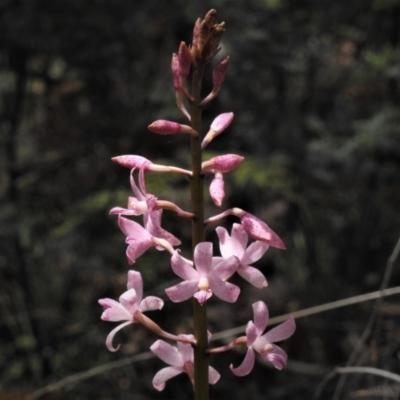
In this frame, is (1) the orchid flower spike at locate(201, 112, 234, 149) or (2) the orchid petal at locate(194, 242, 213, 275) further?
(1) the orchid flower spike at locate(201, 112, 234, 149)

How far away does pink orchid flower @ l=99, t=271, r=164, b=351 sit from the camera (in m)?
1.80

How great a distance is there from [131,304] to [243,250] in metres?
0.28

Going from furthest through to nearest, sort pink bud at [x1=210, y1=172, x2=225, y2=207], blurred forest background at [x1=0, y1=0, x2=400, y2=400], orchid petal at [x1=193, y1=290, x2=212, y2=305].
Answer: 1. blurred forest background at [x1=0, y1=0, x2=400, y2=400]
2. pink bud at [x1=210, y1=172, x2=225, y2=207]
3. orchid petal at [x1=193, y1=290, x2=212, y2=305]

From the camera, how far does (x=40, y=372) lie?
5.09 metres

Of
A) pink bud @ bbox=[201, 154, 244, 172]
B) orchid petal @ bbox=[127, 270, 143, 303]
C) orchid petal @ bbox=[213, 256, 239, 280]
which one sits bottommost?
orchid petal @ bbox=[127, 270, 143, 303]

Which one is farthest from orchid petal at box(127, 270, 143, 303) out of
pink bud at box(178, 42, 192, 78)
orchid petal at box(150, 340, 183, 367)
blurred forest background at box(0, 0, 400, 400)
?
blurred forest background at box(0, 0, 400, 400)

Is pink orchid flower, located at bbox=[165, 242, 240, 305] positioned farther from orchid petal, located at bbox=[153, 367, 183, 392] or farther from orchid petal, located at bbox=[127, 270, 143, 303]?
orchid petal, located at bbox=[153, 367, 183, 392]

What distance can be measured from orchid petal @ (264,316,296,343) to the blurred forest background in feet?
9.83

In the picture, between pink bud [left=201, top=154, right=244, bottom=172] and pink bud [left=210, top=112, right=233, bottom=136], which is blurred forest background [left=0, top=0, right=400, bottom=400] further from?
pink bud [left=201, top=154, right=244, bottom=172]

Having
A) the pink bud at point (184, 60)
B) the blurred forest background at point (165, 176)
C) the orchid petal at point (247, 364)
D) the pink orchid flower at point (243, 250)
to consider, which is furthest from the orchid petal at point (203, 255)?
the blurred forest background at point (165, 176)

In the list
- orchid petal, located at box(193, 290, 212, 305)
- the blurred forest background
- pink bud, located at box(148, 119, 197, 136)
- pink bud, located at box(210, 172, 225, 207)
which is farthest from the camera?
the blurred forest background

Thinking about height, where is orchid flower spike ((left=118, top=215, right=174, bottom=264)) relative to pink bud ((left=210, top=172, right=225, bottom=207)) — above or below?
below

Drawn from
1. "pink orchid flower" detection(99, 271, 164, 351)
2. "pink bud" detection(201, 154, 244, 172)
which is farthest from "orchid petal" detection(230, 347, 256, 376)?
"pink bud" detection(201, 154, 244, 172)

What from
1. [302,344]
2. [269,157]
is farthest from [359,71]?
[302,344]
